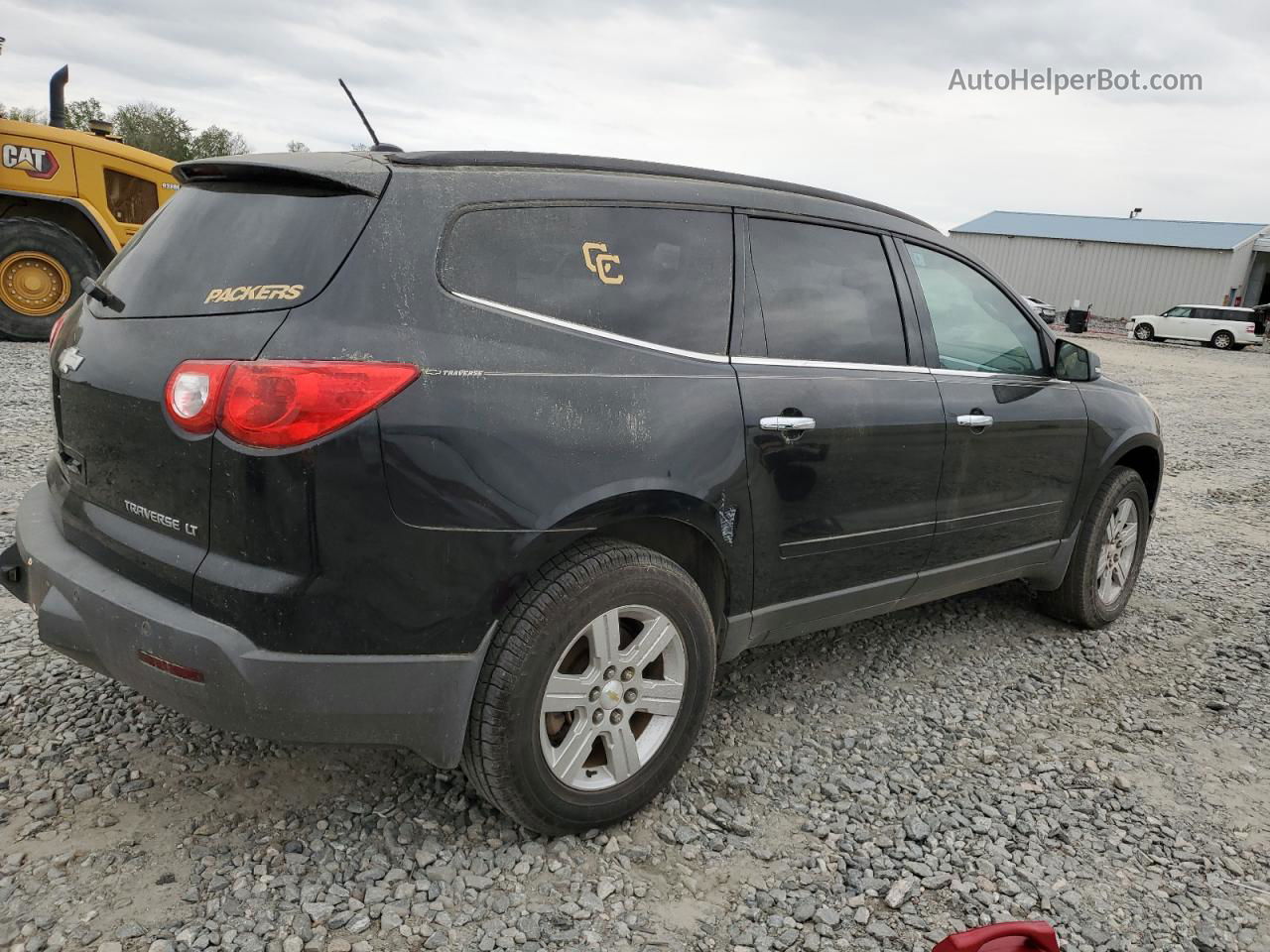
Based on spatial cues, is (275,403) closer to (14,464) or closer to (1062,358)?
(1062,358)

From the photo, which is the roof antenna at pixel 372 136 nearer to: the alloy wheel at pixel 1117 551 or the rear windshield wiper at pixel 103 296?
the rear windshield wiper at pixel 103 296

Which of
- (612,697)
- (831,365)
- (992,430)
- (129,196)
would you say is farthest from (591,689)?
(129,196)

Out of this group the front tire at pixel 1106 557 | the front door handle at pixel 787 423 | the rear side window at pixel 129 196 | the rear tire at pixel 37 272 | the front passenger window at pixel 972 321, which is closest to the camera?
the front door handle at pixel 787 423

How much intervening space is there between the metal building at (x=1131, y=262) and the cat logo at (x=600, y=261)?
144ft

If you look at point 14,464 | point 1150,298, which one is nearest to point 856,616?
point 14,464

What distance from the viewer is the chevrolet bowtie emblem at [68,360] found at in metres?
2.58

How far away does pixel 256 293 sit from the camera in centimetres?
227

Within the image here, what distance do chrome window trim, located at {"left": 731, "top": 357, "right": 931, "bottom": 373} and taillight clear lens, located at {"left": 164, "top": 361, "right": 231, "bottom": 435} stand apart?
141 cm

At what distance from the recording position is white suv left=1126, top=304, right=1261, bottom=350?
102 ft

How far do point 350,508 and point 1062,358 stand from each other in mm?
3178

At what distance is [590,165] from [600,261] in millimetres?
318

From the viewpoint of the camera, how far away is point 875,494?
3.24 meters

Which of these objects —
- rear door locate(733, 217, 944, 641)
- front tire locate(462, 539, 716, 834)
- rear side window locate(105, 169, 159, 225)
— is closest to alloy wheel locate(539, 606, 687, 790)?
front tire locate(462, 539, 716, 834)

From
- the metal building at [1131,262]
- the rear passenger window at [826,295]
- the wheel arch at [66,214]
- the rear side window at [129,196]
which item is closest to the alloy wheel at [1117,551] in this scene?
the rear passenger window at [826,295]
